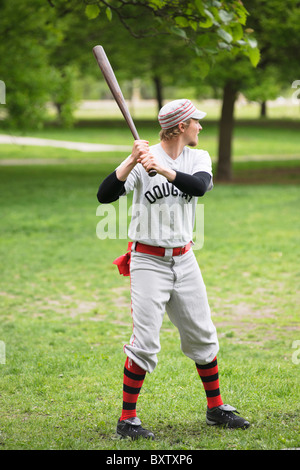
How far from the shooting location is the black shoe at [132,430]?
159 inches

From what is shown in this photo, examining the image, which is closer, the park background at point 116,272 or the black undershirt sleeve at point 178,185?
A: the black undershirt sleeve at point 178,185

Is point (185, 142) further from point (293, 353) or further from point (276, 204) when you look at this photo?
point (276, 204)

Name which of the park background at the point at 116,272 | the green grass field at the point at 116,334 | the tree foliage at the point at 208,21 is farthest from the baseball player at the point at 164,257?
the tree foliage at the point at 208,21

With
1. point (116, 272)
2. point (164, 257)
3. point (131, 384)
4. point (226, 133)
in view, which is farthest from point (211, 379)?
point (226, 133)

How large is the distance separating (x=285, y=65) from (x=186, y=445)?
643 inches

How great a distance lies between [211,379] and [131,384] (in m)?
0.55

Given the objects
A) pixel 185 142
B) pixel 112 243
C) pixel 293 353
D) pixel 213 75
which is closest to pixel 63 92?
pixel 213 75

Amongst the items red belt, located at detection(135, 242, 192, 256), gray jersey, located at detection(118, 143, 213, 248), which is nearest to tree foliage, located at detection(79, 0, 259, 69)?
gray jersey, located at detection(118, 143, 213, 248)

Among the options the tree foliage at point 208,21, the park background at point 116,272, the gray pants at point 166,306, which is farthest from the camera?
the tree foliage at point 208,21

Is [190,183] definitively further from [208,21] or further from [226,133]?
[226,133]

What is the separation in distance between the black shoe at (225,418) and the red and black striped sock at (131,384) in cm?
54

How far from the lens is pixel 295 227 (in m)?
12.9

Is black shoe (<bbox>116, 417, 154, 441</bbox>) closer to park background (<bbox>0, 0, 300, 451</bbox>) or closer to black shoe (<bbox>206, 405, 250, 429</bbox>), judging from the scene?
park background (<bbox>0, 0, 300, 451</bbox>)

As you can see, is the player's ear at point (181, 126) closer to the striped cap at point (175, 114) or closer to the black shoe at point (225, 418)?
the striped cap at point (175, 114)
